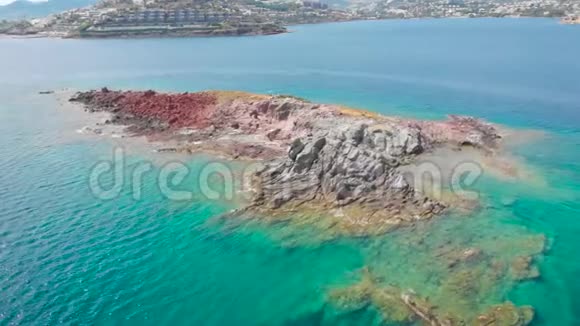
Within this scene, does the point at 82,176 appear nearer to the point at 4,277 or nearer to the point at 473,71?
the point at 4,277

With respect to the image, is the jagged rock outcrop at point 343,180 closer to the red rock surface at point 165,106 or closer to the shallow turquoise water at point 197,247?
Answer: the shallow turquoise water at point 197,247

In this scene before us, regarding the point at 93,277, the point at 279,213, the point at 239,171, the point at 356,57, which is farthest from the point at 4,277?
the point at 356,57

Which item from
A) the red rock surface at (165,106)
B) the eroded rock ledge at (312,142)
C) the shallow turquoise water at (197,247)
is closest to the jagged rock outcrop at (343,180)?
the eroded rock ledge at (312,142)

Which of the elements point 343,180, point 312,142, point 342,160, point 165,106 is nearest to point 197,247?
point 343,180

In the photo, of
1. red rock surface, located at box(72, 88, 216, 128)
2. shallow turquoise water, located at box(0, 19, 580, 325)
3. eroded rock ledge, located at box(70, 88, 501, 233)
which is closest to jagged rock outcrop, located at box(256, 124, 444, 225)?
eroded rock ledge, located at box(70, 88, 501, 233)

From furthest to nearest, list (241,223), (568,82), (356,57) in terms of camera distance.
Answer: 1. (356,57)
2. (568,82)
3. (241,223)

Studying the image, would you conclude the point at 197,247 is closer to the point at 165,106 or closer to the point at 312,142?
the point at 312,142
